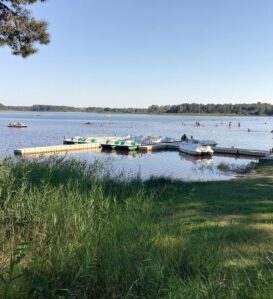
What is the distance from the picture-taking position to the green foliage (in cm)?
985

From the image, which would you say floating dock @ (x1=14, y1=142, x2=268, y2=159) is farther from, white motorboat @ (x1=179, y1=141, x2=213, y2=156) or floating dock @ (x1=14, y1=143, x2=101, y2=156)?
white motorboat @ (x1=179, y1=141, x2=213, y2=156)

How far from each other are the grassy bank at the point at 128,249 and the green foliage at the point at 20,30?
3832 mm

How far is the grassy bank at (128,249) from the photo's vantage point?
3934 mm

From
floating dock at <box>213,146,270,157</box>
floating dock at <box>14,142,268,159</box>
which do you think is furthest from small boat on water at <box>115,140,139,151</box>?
floating dock at <box>213,146,270,157</box>

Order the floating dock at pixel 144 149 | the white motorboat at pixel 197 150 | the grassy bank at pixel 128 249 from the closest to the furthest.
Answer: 1. the grassy bank at pixel 128 249
2. the floating dock at pixel 144 149
3. the white motorboat at pixel 197 150

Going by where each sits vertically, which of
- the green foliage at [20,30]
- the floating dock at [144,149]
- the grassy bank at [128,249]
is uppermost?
the green foliage at [20,30]

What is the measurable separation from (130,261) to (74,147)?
3997 cm

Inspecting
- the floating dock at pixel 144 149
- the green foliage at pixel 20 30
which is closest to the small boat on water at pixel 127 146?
the floating dock at pixel 144 149

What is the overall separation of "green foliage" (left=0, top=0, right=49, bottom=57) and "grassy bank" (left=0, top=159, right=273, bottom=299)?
3832 millimetres

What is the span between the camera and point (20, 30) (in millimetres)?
10109

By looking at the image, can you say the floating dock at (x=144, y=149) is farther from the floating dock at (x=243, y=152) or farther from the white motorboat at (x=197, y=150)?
the white motorboat at (x=197, y=150)

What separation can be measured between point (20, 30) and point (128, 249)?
23.7ft

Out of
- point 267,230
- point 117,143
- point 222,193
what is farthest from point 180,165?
point 267,230

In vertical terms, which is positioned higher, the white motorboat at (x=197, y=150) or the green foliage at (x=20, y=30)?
the green foliage at (x=20, y=30)
